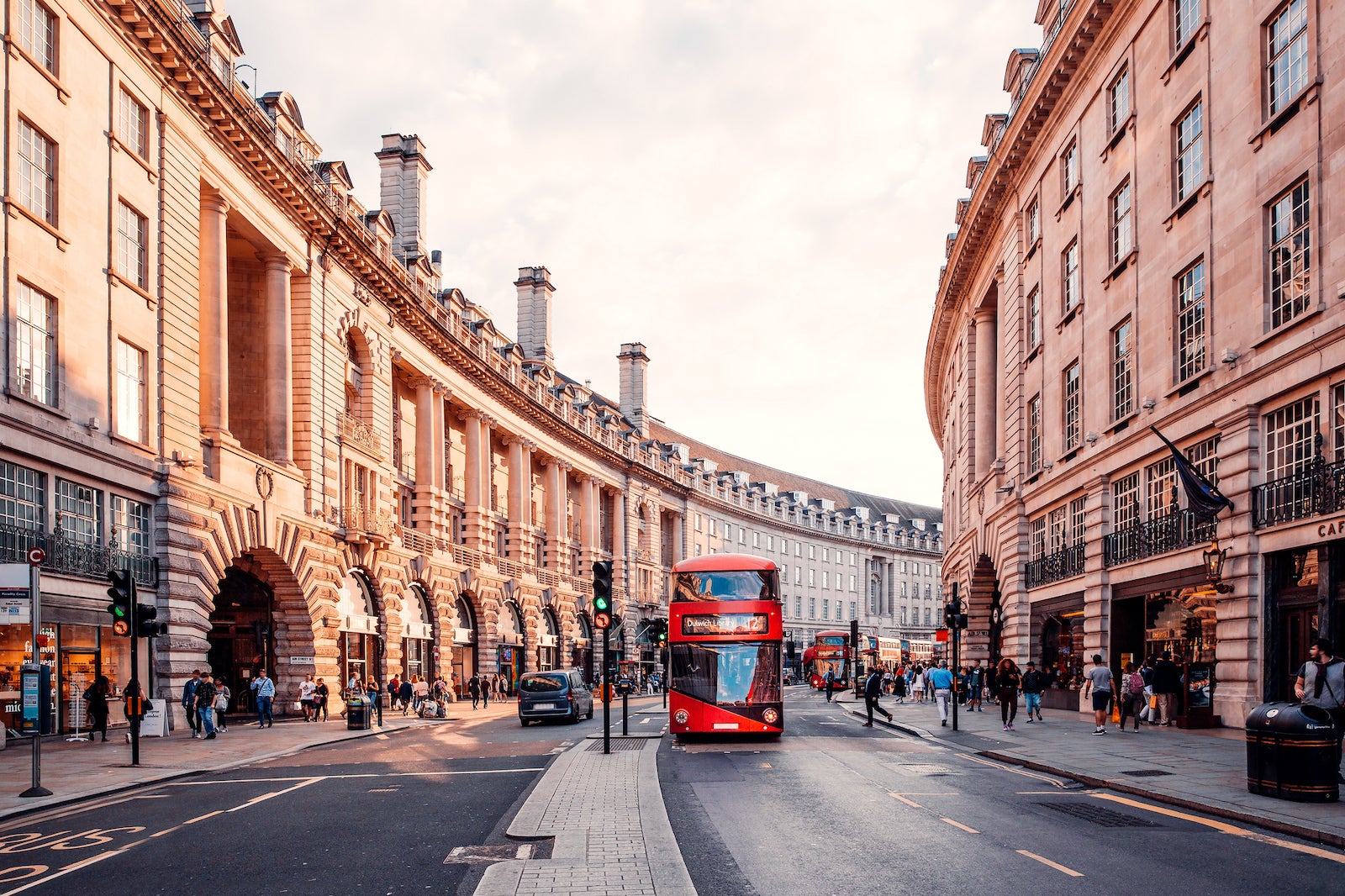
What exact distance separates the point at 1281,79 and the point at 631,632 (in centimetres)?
7410

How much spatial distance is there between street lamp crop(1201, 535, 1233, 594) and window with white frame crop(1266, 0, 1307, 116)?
8.25 m

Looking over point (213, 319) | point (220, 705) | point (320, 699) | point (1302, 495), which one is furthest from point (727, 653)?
point (213, 319)

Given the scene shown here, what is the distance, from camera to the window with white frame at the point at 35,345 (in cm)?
2717

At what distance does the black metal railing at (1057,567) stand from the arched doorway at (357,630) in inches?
924

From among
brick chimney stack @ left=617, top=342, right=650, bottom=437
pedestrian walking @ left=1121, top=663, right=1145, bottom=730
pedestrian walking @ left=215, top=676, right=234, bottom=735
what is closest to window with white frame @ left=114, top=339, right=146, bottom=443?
pedestrian walking @ left=215, top=676, right=234, bottom=735

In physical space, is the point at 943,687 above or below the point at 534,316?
below

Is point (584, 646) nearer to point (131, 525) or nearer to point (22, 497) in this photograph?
point (131, 525)

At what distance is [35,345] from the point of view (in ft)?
91.1

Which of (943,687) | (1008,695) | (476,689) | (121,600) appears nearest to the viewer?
(121,600)

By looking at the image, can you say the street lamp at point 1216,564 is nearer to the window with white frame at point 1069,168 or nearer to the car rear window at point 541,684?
the window with white frame at point 1069,168

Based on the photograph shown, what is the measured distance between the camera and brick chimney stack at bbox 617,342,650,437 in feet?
343

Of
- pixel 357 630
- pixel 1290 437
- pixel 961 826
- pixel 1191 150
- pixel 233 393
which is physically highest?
pixel 1191 150

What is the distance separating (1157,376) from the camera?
93.9ft

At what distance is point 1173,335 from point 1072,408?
854 centimetres
